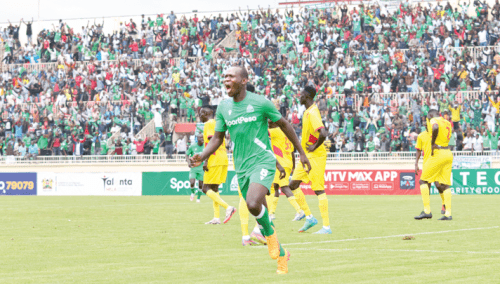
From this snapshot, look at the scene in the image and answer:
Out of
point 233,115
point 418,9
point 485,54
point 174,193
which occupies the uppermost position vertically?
point 418,9

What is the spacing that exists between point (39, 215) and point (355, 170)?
17541 millimetres

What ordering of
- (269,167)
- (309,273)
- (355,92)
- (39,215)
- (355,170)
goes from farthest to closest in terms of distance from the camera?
(355,92) < (355,170) < (39,215) < (269,167) < (309,273)

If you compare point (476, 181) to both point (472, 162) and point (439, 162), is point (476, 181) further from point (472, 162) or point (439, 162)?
point (439, 162)

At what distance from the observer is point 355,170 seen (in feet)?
109

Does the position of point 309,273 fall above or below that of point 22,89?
below

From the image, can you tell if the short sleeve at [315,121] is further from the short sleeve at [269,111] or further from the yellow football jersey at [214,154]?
the short sleeve at [269,111]

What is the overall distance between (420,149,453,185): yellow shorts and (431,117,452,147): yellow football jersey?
186 millimetres

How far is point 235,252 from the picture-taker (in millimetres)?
10016

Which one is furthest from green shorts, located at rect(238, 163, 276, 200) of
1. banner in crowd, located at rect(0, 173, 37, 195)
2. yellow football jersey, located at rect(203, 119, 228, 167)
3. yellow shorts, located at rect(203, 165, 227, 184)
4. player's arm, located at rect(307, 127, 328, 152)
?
banner in crowd, located at rect(0, 173, 37, 195)

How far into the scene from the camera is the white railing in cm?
3253

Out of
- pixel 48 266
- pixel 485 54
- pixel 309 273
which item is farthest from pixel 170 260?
pixel 485 54

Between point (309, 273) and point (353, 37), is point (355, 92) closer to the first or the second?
point (353, 37)

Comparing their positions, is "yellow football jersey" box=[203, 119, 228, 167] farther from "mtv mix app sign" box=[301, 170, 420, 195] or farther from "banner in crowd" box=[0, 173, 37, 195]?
"banner in crowd" box=[0, 173, 37, 195]

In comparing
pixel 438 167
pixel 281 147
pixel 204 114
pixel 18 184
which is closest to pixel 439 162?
pixel 438 167
